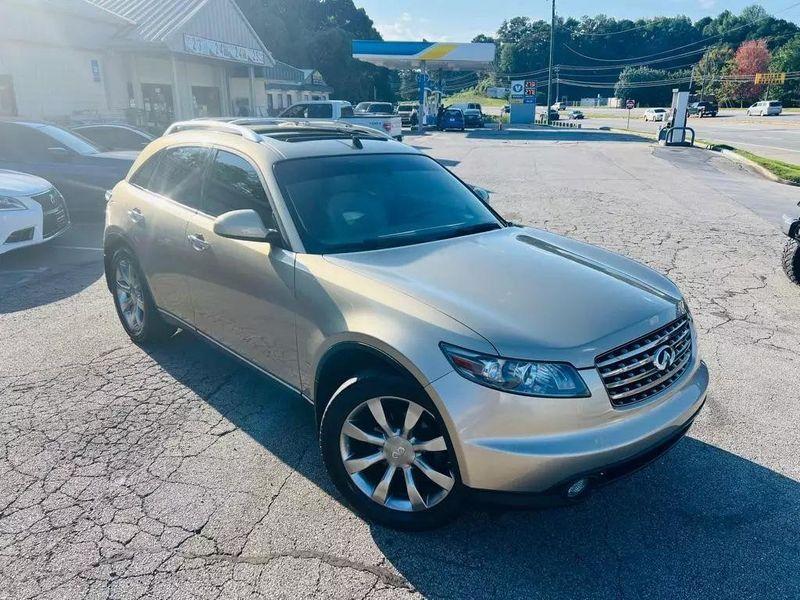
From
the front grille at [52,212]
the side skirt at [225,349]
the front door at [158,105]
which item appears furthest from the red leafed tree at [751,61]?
the side skirt at [225,349]

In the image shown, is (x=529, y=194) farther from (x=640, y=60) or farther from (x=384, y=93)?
(x=640, y=60)

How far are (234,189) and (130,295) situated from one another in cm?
182

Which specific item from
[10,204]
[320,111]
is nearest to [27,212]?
[10,204]

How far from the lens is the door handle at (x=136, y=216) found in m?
4.39

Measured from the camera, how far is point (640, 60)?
126062 mm

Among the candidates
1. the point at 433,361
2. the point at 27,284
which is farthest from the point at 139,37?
the point at 433,361

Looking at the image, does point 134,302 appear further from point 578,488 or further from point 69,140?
point 69,140

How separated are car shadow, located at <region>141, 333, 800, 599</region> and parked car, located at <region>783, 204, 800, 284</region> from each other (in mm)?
3966

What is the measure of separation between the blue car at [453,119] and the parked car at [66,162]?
32.7 meters

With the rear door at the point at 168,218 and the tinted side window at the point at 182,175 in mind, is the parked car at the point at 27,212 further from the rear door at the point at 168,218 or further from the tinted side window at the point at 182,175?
the tinted side window at the point at 182,175

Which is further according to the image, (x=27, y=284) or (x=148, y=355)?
(x=27, y=284)

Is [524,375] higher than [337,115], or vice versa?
[337,115]

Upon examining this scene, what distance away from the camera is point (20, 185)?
7.65m

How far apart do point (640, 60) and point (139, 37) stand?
5110 inches
